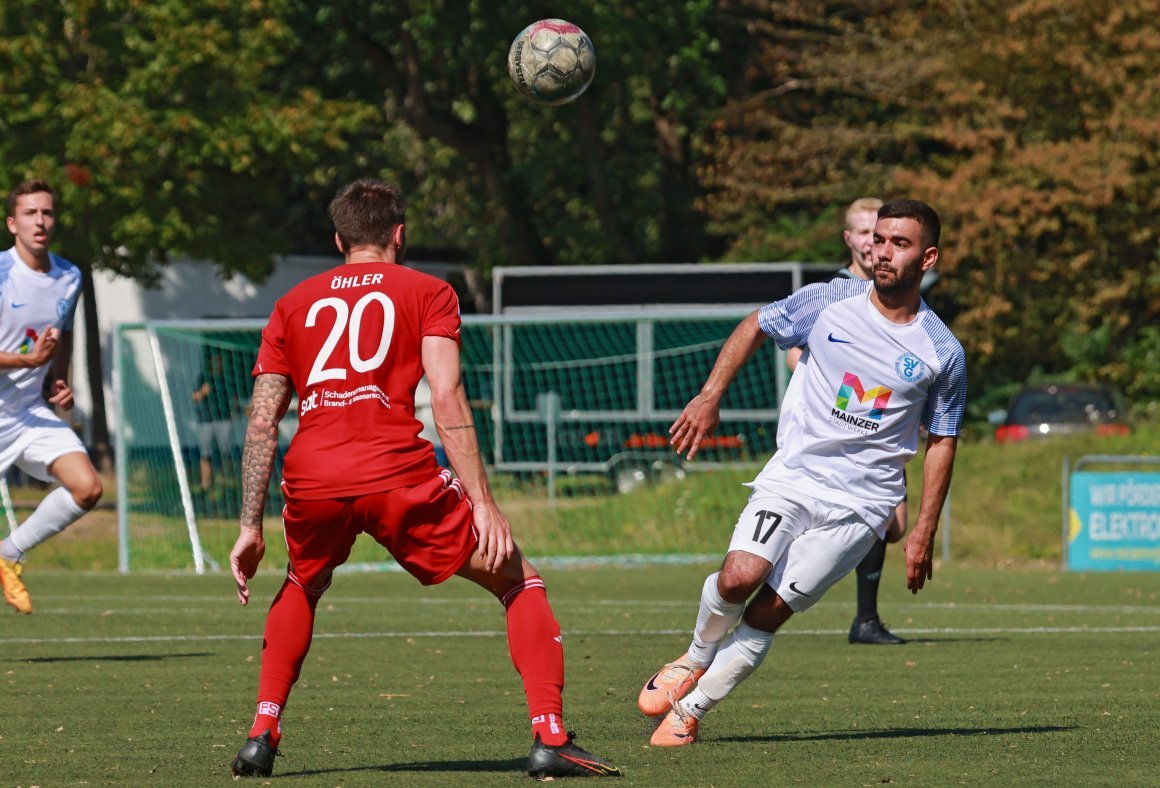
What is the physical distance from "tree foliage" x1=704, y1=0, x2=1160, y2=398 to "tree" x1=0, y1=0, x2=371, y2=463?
24.6 ft

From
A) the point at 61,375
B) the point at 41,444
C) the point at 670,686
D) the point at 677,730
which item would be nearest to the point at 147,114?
the point at 61,375

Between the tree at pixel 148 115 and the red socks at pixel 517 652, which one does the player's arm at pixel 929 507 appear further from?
the tree at pixel 148 115

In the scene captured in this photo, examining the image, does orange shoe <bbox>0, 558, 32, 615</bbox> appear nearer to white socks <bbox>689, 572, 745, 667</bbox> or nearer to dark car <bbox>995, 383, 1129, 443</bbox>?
white socks <bbox>689, 572, 745, 667</bbox>

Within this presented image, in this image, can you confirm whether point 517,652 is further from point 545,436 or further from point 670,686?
point 545,436

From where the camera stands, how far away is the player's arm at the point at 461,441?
5875 mm

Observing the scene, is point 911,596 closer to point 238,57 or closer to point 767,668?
point 767,668

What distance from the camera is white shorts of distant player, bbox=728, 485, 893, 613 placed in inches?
277

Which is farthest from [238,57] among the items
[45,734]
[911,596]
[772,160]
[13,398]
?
[45,734]

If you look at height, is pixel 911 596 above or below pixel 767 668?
below

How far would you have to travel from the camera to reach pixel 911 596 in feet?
52.1

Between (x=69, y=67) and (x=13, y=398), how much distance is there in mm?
19150

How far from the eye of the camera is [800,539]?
7.09m

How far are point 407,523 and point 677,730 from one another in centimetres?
164

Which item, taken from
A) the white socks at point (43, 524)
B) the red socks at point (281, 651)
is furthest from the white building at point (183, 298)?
the red socks at point (281, 651)
